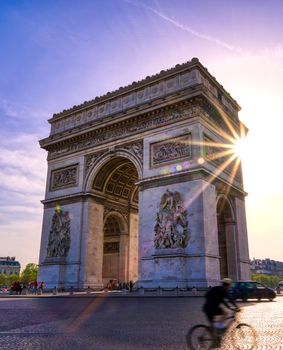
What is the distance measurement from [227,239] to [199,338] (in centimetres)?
2219

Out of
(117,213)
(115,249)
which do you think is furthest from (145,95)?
(115,249)

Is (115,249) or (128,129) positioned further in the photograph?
(115,249)

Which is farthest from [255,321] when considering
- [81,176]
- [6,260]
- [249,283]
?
[6,260]

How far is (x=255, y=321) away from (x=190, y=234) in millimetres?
12932

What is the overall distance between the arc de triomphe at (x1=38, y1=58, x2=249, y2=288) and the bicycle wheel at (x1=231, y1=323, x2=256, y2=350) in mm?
15153

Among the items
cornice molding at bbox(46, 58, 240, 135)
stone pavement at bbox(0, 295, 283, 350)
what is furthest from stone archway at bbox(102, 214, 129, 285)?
stone pavement at bbox(0, 295, 283, 350)

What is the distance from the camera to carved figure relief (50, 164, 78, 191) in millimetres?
31077

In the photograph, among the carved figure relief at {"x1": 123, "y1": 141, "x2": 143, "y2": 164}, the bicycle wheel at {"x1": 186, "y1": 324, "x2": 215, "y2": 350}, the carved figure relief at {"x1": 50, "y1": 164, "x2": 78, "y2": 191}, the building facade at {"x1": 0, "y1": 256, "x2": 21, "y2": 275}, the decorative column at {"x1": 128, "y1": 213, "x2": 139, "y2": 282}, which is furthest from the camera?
the building facade at {"x1": 0, "y1": 256, "x2": 21, "y2": 275}

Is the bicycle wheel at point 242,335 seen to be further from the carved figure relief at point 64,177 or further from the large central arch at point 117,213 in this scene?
→ the carved figure relief at point 64,177

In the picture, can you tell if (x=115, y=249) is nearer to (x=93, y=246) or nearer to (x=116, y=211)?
(x=116, y=211)

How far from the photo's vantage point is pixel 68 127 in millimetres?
33031

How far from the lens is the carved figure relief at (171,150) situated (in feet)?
81.0

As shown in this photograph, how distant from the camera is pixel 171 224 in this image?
77.8ft

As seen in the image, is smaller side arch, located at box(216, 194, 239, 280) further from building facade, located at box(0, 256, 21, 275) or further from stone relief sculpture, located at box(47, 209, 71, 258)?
building facade, located at box(0, 256, 21, 275)
